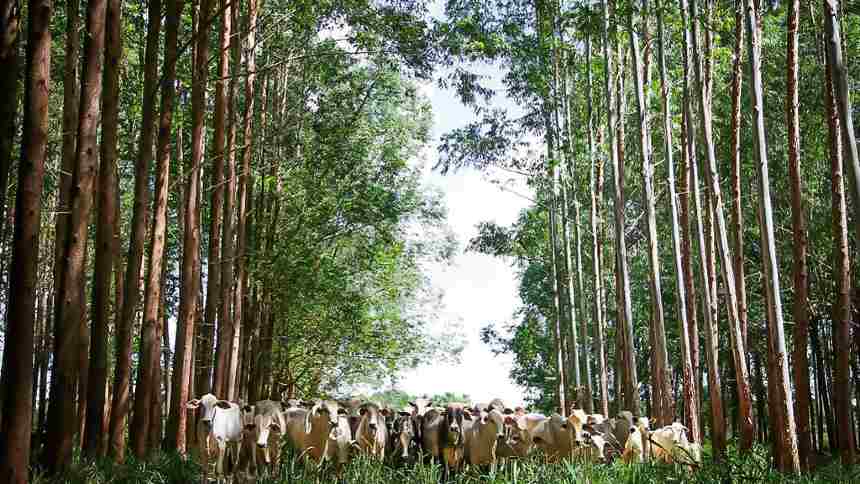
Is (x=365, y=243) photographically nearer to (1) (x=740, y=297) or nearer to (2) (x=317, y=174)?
(2) (x=317, y=174)

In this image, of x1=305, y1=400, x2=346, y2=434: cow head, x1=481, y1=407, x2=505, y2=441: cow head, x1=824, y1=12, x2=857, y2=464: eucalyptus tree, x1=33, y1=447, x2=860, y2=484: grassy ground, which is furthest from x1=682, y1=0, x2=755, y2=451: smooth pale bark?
x1=305, y1=400, x2=346, y2=434: cow head

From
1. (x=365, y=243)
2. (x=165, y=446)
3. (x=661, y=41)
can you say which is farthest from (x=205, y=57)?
(x=365, y=243)

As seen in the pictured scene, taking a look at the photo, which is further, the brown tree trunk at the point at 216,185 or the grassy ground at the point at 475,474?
the brown tree trunk at the point at 216,185

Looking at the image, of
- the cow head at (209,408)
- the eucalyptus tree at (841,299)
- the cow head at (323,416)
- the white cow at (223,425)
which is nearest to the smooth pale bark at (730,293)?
the eucalyptus tree at (841,299)

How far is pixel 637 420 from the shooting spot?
12.3 meters

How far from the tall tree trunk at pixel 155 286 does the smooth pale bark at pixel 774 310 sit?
713 centimetres

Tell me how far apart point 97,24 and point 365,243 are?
1496 centimetres

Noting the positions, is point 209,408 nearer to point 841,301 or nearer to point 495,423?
point 495,423

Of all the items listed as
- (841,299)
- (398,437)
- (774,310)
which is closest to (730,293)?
(774,310)

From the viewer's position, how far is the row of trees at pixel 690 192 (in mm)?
11797

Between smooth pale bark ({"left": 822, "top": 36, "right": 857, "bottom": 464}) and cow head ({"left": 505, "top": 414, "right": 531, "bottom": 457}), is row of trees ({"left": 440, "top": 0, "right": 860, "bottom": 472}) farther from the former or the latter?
cow head ({"left": 505, "top": 414, "right": 531, "bottom": 457})

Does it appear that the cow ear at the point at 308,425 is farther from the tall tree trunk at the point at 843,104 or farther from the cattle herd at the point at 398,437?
the tall tree trunk at the point at 843,104

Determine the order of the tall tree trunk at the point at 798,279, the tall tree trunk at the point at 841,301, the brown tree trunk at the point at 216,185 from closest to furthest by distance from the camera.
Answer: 1. the tall tree trunk at the point at 798,279
2. the tall tree trunk at the point at 841,301
3. the brown tree trunk at the point at 216,185

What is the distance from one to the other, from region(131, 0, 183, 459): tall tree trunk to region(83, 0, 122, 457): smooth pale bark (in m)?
0.59
